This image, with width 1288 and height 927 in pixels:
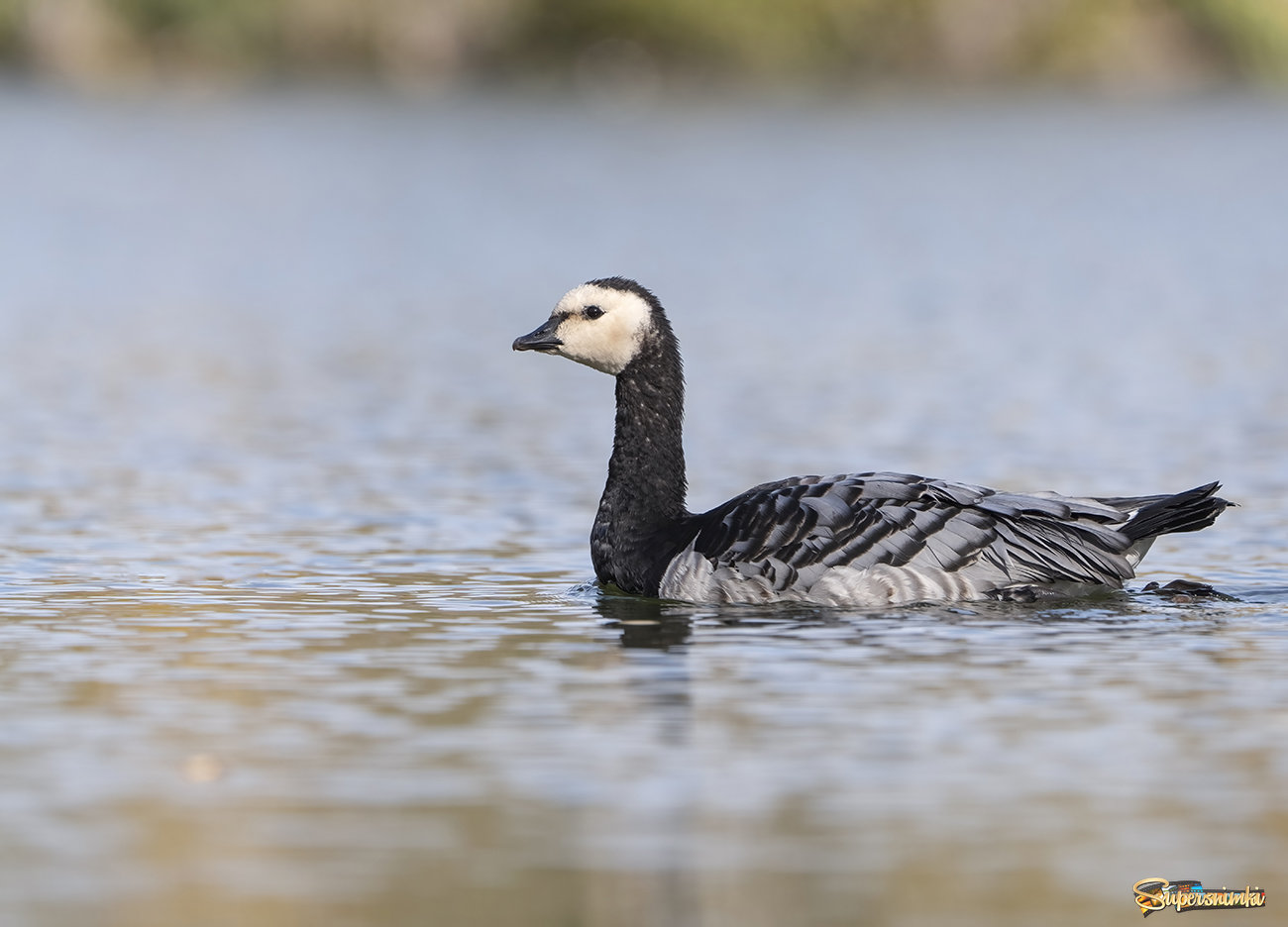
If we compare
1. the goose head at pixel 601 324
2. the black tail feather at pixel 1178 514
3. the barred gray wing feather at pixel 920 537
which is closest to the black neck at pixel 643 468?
the goose head at pixel 601 324

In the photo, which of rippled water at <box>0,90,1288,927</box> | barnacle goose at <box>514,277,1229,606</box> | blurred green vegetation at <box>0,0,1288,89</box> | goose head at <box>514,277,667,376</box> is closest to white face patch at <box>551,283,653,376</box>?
goose head at <box>514,277,667,376</box>

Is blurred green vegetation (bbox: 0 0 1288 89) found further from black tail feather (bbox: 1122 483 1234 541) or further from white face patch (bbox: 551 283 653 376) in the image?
black tail feather (bbox: 1122 483 1234 541)

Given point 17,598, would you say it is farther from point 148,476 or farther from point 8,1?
point 8,1

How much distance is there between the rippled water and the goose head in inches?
59.3

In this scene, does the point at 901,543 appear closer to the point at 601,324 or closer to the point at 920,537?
the point at 920,537

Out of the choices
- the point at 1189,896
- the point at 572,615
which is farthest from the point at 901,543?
the point at 1189,896

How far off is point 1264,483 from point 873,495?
6.18m

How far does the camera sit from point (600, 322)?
46.9 ft

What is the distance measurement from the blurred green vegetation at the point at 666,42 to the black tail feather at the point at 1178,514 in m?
73.4

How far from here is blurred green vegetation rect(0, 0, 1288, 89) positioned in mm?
85438

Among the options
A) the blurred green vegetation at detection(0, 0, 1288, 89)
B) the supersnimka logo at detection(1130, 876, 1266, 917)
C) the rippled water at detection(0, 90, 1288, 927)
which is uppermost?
the blurred green vegetation at detection(0, 0, 1288, 89)

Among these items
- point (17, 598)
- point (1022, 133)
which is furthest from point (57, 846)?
point (1022, 133)

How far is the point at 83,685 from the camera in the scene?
11.3 m

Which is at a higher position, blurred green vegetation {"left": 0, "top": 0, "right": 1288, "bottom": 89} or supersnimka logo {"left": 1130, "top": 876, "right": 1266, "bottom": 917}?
blurred green vegetation {"left": 0, "top": 0, "right": 1288, "bottom": 89}
